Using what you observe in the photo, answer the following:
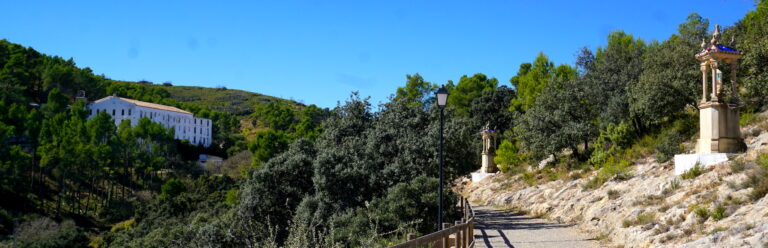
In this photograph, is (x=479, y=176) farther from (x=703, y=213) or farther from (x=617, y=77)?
(x=703, y=213)

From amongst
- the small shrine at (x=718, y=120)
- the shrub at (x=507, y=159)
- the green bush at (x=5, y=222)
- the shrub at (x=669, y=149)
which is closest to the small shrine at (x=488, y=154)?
the shrub at (x=507, y=159)

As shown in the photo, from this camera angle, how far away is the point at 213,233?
2283 centimetres

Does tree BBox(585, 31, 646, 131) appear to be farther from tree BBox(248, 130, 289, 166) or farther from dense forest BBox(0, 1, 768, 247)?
tree BBox(248, 130, 289, 166)

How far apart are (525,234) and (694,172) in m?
4.47

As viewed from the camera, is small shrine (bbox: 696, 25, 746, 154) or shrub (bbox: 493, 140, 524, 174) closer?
small shrine (bbox: 696, 25, 746, 154)

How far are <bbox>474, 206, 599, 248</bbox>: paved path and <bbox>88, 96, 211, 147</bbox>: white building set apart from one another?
79.1 meters

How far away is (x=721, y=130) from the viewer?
47.1ft

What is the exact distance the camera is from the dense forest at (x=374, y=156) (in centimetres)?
1811

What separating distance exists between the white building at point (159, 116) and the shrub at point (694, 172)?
8372cm

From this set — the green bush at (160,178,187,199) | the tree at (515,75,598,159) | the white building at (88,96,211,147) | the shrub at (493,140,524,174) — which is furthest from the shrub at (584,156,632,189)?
the white building at (88,96,211,147)

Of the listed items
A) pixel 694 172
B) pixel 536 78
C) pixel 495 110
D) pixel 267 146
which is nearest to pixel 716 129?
pixel 694 172

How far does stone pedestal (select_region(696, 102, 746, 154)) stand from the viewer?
1426 centimetres

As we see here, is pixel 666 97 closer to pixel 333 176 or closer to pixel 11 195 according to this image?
pixel 333 176

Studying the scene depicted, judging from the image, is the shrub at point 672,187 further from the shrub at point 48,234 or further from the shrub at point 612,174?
the shrub at point 48,234
